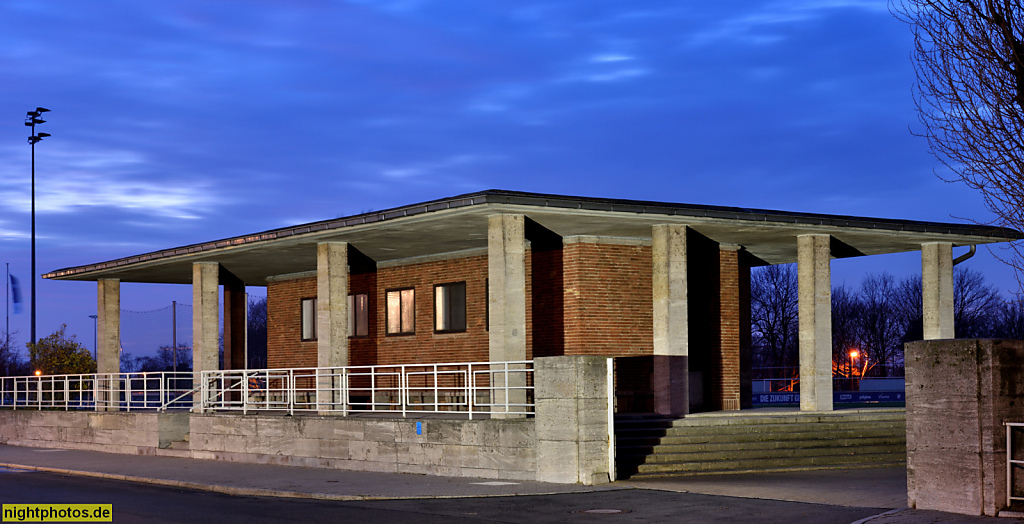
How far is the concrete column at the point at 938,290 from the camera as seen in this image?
80.4 ft

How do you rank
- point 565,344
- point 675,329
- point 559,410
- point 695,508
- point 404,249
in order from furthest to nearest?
point 404,249 → point 565,344 → point 675,329 → point 559,410 → point 695,508

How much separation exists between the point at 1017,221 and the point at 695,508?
510 centimetres

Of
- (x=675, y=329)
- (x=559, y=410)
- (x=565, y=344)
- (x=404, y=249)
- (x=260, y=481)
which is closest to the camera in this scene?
(x=559, y=410)

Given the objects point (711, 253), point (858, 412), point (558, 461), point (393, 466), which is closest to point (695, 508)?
point (558, 461)

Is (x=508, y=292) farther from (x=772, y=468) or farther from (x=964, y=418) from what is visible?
(x=964, y=418)

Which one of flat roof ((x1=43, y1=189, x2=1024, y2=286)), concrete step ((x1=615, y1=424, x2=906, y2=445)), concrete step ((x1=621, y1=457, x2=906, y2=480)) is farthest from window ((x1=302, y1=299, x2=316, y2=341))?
concrete step ((x1=621, y1=457, x2=906, y2=480))

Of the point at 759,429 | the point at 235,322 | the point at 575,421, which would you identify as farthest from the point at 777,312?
the point at 575,421

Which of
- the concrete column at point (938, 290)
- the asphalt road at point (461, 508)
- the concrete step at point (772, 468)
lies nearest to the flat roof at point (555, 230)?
the concrete column at point (938, 290)

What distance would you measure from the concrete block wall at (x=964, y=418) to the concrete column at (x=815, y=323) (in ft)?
33.7

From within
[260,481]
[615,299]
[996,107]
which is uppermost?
[996,107]

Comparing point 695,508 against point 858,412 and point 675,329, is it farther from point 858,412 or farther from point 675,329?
point 858,412

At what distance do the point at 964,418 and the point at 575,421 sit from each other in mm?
6196

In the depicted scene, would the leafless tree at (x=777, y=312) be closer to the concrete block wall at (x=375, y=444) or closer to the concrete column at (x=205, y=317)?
the concrete column at (x=205, y=317)

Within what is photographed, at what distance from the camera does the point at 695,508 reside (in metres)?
14.0
